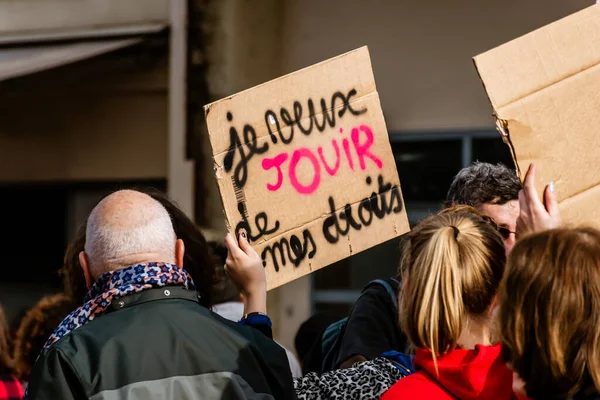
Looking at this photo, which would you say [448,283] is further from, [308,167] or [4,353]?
[4,353]

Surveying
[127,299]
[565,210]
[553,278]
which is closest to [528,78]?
[565,210]

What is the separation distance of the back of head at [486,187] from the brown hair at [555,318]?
1145mm

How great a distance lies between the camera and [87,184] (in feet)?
26.1

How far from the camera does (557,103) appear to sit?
2359 mm

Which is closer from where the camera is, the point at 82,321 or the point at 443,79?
the point at 82,321

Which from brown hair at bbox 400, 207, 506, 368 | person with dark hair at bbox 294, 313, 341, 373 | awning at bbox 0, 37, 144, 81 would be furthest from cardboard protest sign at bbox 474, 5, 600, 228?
awning at bbox 0, 37, 144, 81

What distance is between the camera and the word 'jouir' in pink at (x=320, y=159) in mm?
2672

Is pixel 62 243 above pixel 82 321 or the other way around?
the other way around

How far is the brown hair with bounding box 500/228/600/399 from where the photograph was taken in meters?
1.76

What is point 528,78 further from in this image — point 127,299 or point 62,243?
point 62,243

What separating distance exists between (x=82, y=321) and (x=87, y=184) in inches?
228

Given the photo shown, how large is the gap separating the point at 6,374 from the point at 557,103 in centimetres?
225

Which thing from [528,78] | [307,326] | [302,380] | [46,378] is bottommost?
[307,326]

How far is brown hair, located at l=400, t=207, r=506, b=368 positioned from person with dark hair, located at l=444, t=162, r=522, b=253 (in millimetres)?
759
